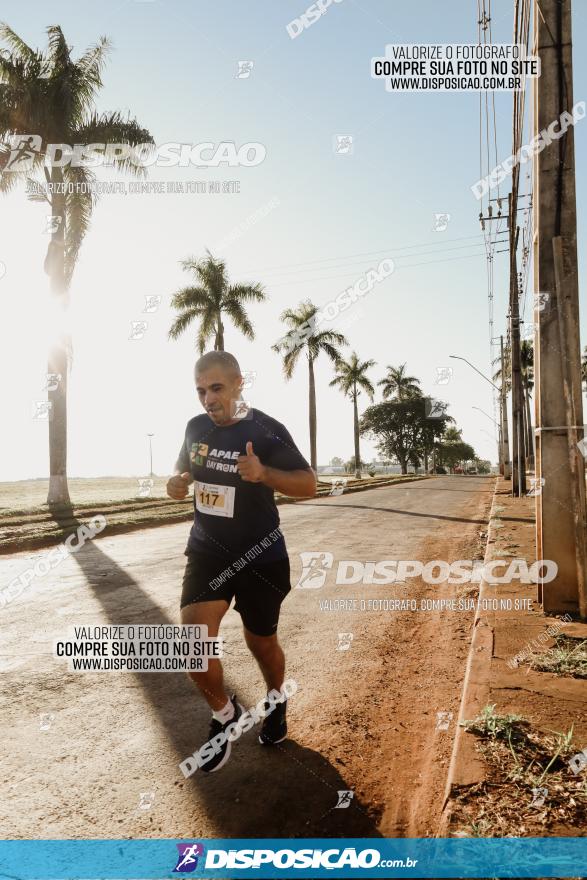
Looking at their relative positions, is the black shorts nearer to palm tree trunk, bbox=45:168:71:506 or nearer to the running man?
the running man

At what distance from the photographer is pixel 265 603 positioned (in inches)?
119

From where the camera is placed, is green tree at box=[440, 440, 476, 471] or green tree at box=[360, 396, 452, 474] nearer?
green tree at box=[360, 396, 452, 474]

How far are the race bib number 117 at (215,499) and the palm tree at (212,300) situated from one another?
26014 millimetres

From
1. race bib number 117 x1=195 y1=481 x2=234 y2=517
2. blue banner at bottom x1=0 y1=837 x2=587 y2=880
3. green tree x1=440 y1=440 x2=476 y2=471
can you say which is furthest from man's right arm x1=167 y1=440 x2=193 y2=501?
green tree x1=440 y1=440 x2=476 y2=471

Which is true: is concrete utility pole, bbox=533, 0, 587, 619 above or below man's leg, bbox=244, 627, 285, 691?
above

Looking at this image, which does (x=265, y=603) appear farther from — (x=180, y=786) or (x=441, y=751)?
(x=441, y=751)

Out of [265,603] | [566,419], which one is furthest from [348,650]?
[566,419]

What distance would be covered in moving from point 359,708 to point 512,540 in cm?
Answer: 630

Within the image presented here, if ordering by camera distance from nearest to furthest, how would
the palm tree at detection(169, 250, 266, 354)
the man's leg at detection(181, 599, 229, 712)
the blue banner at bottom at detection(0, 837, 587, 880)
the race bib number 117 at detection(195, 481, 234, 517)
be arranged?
the blue banner at bottom at detection(0, 837, 587, 880)
the man's leg at detection(181, 599, 229, 712)
the race bib number 117 at detection(195, 481, 234, 517)
the palm tree at detection(169, 250, 266, 354)

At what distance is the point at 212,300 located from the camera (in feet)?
93.5

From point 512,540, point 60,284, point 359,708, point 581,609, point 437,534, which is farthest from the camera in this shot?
point 60,284

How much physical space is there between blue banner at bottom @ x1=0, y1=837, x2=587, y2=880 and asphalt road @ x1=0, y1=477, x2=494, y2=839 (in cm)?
6

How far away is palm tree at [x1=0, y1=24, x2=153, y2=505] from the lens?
18000mm

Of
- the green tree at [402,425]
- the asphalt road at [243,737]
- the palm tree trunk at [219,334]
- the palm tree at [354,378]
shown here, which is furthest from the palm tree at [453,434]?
the asphalt road at [243,737]
